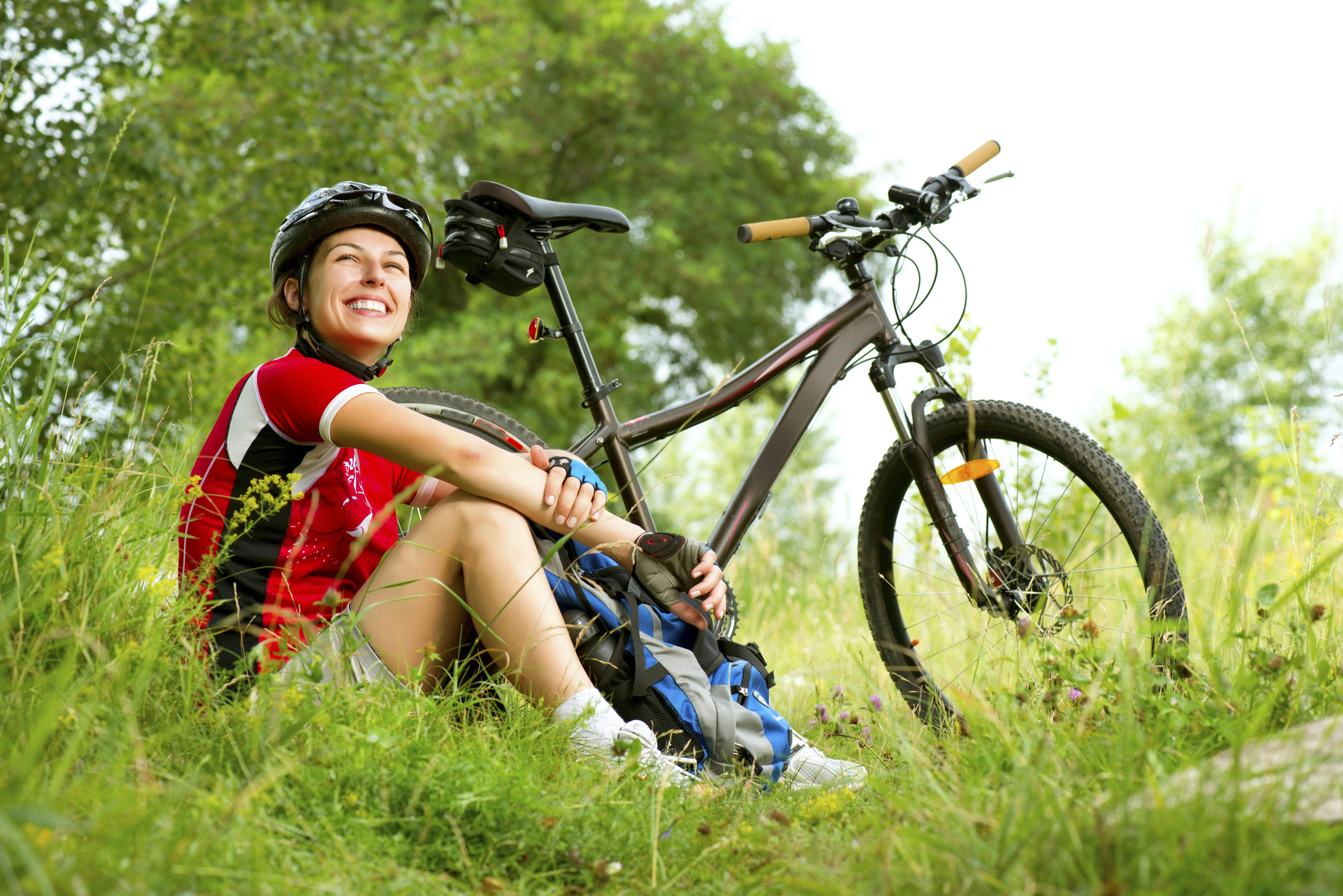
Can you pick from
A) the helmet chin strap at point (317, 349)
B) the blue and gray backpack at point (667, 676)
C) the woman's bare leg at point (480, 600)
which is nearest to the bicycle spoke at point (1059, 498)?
the blue and gray backpack at point (667, 676)

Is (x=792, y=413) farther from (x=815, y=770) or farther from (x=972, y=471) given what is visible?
(x=815, y=770)

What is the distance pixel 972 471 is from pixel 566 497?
46.2 inches

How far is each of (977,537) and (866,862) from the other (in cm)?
146

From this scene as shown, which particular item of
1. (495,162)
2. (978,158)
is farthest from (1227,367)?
(978,158)

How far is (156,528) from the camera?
193 cm

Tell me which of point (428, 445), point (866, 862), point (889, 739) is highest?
point (428, 445)

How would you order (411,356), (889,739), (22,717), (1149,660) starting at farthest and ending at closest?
(411,356) < (889,739) < (1149,660) < (22,717)

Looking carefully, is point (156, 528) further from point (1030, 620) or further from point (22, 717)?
point (1030, 620)

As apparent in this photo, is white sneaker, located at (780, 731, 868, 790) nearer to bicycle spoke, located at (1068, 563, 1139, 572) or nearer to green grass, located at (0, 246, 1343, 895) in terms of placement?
green grass, located at (0, 246, 1343, 895)

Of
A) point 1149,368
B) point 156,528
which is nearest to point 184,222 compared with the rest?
point 156,528

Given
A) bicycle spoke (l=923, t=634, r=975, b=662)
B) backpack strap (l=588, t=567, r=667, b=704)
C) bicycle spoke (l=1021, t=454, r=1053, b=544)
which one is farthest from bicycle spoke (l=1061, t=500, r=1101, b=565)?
backpack strap (l=588, t=567, r=667, b=704)

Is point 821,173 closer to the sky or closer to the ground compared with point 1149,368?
A: closer to the sky

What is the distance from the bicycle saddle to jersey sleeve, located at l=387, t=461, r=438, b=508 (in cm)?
77

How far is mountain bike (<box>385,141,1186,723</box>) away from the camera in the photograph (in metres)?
2.42
